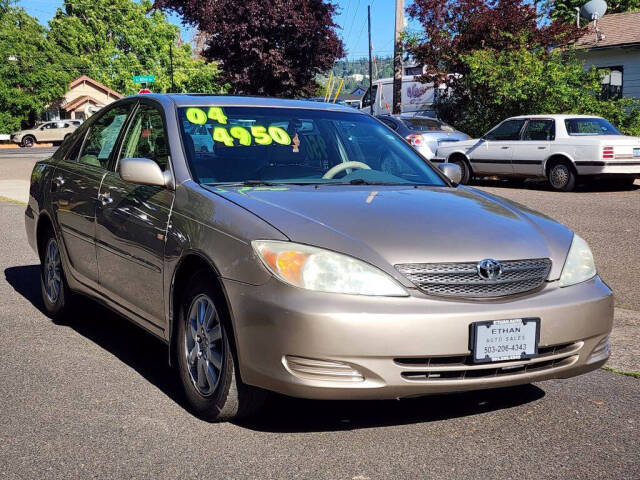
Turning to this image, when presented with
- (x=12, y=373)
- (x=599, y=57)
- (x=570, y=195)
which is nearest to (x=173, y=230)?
(x=12, y=373)

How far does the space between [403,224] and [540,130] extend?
47.2 ft

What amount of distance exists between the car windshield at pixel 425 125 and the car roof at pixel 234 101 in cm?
1619

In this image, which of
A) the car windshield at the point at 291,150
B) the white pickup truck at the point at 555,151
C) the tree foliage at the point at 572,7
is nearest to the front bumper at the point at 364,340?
the car windshield at the point at 291,150

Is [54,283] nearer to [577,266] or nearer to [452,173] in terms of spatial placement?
[452,173]

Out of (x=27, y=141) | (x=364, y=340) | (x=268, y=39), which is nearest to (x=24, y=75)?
(x=27, y=141)

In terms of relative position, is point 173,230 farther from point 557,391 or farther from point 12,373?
point 557,391

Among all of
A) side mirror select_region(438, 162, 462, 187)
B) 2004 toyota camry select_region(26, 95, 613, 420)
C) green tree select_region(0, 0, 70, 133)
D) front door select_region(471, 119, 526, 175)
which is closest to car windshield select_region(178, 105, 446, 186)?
2004 toyota camry select_region(26, 95, 613, 420)

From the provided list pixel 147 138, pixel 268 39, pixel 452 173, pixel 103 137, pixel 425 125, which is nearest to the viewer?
pixel 147 138

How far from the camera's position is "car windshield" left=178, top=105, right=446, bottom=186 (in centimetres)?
483

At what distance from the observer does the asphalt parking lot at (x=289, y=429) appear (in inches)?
143

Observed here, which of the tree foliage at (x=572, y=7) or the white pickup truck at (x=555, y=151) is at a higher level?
the tree foliage at (x=572, y=7)

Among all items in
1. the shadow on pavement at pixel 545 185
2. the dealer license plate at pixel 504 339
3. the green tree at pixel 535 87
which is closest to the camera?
the dealer license plate at pixel 504 339

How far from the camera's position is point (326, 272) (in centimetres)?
369

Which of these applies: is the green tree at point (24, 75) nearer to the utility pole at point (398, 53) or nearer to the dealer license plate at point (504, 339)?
the utility pole at point (398, 53)
